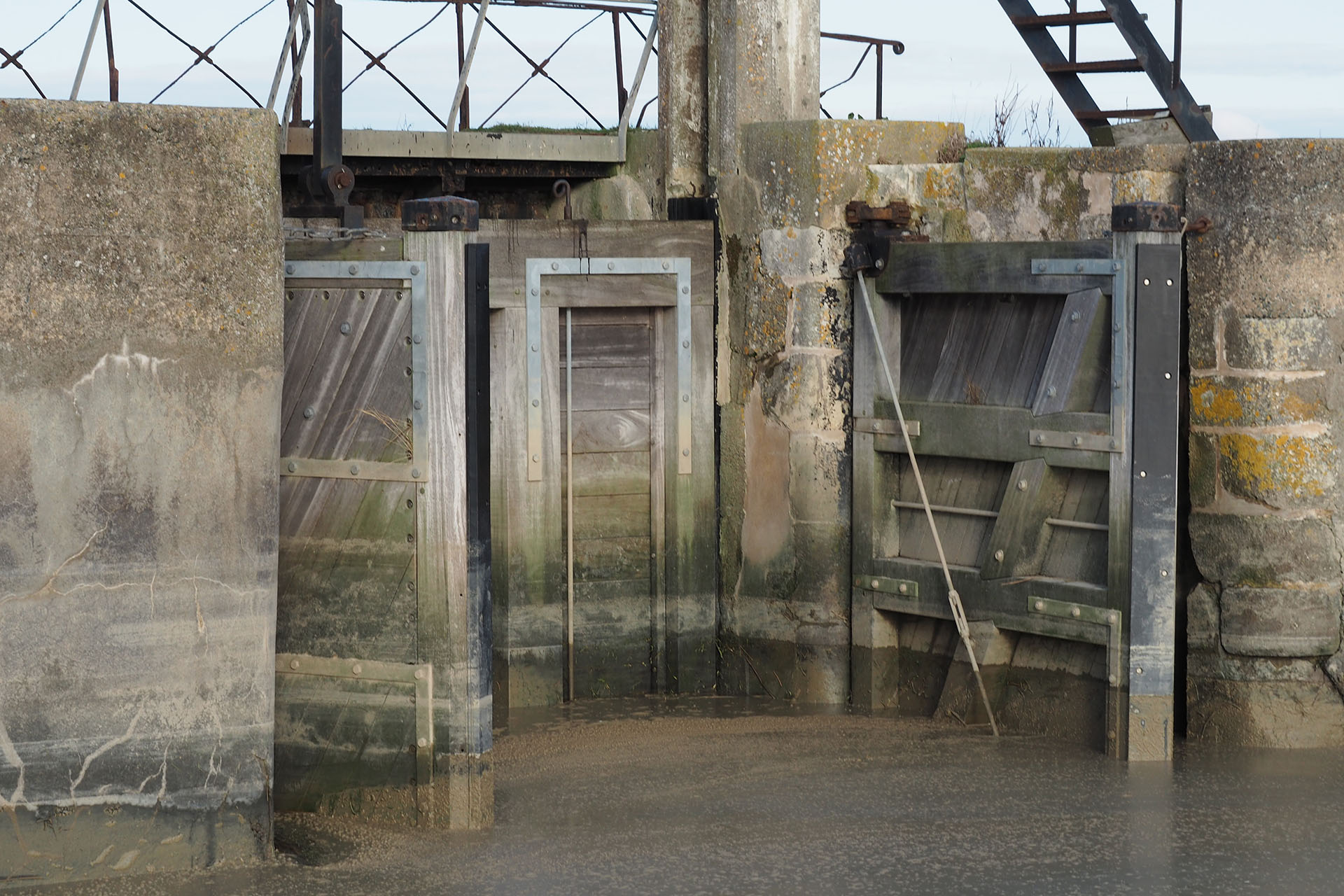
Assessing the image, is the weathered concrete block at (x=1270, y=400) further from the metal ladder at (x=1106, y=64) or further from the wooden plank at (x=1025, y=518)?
the metal ladder at (x=1106, y=64)

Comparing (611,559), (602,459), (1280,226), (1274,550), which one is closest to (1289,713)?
(1274,550)

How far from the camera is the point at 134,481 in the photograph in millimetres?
4586

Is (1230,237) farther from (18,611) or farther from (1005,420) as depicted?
(18,611)

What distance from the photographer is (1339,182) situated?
5.98m

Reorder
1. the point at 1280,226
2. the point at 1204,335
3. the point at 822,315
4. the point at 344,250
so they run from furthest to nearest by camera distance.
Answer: the point at 822,315
the point at 1204,335
the point at 1280,226
the point at 344,250

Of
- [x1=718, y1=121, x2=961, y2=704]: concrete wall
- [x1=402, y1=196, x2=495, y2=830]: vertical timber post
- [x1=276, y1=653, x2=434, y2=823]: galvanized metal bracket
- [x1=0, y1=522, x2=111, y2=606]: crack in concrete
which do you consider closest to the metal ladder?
[x1=718, y1=121, x2=961, y2=704]: concrete wall

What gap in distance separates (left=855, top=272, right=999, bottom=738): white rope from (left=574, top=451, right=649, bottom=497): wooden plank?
1095 mm

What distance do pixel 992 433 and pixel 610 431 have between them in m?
1.60

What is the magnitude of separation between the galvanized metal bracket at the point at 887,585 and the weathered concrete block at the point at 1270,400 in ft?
4.49

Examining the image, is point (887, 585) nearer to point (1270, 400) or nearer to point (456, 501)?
point (1270, 400)

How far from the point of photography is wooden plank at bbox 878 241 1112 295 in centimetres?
609

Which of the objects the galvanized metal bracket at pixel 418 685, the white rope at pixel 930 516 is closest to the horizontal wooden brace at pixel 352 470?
the galvanized metal bracket at pixel 418 685

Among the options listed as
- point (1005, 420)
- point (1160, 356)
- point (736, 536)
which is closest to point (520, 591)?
point (736, 536)

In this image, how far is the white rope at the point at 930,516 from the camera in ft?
21.1
